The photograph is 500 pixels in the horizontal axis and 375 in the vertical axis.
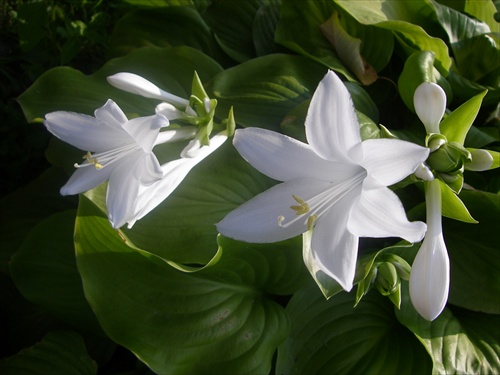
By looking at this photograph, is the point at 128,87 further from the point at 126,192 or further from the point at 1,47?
the point at 1,47

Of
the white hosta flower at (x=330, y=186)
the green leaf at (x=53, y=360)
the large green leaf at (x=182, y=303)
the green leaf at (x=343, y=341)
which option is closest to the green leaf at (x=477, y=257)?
the green leaf at (x=343, y=341)

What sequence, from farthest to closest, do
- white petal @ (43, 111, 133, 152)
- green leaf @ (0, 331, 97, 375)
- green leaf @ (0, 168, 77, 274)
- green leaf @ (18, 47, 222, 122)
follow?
green leaf @ (0, 168, 77, 274) < green leaf @ (18, 47, 222, 122) < green leaf @ (0, 331, 97, 375) < white petal @ (43, 111, 133, 152)

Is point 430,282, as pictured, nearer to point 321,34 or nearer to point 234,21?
point 321,34

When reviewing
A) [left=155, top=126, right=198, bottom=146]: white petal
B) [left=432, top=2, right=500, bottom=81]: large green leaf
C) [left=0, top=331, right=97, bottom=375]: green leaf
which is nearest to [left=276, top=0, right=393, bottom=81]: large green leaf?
[left=432, top=2, right=500, bottom=81]: large green leaf

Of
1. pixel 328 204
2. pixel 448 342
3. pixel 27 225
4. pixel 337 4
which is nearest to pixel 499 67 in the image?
pixel 337 4

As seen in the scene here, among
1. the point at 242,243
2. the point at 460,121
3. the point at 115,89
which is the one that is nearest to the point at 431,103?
the point at 460,121

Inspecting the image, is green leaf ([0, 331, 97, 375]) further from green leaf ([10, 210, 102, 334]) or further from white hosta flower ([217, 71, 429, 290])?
white hosta flower ([217, 71, 429, 290])

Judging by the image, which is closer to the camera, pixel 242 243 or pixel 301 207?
pixel 301 207
